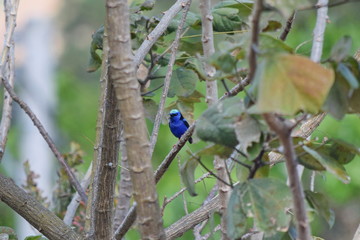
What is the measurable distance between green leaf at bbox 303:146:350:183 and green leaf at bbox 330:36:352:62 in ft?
0.45

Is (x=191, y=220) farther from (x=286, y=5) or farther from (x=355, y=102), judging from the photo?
(x=286, y=5)

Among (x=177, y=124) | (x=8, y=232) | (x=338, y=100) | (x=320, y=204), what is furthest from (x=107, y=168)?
(x=177, y=124)

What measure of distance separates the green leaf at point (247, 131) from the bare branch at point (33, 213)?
2.11 feet

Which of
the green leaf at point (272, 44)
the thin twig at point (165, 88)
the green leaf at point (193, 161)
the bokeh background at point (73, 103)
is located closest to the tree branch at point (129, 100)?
Answer: the green leaf at point (193, 161)

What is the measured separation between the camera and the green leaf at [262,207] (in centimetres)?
82

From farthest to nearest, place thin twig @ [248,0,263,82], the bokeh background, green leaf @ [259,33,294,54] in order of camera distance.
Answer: the bokeh background → green leaf @ [259,33,294,54] → thin twig @ [248,0,263,82]

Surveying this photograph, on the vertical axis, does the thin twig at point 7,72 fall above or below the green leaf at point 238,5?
above

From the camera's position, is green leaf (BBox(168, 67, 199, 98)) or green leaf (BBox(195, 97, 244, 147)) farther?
green leaf (BBox(168, 67, 199, 98))

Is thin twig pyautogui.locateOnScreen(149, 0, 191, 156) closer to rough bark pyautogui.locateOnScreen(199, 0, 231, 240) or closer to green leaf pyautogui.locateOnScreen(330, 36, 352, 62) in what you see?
rough bark pyautogui.locateOnScreen(199, 0, 231, 240)

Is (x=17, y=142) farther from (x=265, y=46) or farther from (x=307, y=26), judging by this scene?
(x=265, y=46)

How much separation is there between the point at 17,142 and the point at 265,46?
217 inches

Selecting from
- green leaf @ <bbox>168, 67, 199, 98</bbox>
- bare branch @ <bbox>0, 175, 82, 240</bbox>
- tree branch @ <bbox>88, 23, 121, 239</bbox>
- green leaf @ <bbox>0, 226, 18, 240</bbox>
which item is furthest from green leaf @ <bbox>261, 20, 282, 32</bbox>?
green leaf @ <bbox>0, 226, 18, 240</bbox>

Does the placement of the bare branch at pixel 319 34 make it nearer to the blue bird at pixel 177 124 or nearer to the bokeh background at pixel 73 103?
the blue bird at pixel 177 124

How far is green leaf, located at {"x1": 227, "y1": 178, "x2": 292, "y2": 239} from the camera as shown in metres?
0.82
